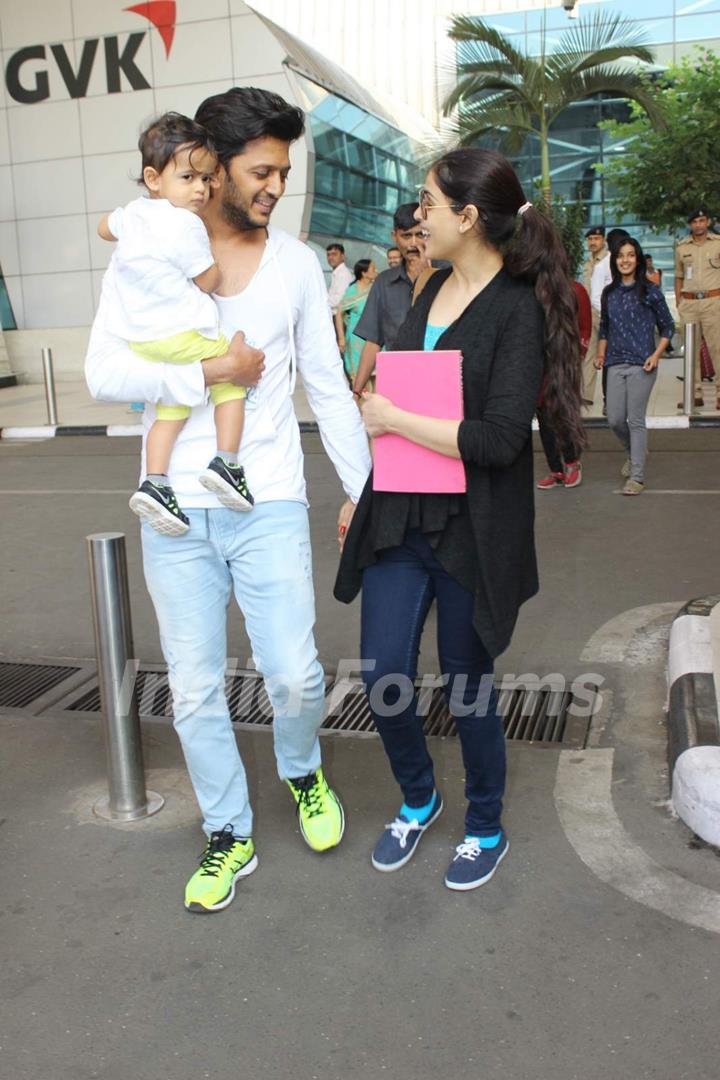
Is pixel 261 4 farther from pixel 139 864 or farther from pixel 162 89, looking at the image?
pixel 139 864

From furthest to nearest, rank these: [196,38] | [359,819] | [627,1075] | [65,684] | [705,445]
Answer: [196,38], [705,445], [65,684], [359,819], [627,1075]

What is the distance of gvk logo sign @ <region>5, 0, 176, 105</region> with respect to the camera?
22422 millimetres

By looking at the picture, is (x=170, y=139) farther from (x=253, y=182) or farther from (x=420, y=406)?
(x=420, y=406)

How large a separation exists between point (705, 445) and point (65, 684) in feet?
25.2

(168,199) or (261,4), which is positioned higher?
(261,4)

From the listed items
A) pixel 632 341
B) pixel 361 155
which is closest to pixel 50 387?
pixel 632 341

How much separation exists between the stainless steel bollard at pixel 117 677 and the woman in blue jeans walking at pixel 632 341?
575 cm

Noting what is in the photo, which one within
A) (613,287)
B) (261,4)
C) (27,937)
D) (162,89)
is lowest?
(27,937)

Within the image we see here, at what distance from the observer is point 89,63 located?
2314 centimetres

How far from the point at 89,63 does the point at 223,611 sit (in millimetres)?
22740

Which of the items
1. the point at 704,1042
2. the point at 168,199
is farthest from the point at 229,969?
the point at 168,199

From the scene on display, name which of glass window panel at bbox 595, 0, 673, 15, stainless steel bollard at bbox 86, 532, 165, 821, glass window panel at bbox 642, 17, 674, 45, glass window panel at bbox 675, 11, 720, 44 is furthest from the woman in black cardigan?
glass window panel at bbox 675, 11, 720, 44

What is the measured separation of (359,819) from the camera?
3.72 m

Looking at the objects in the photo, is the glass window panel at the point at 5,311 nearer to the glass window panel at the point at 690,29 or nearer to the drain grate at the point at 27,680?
the drain grate at the point at 27,680
